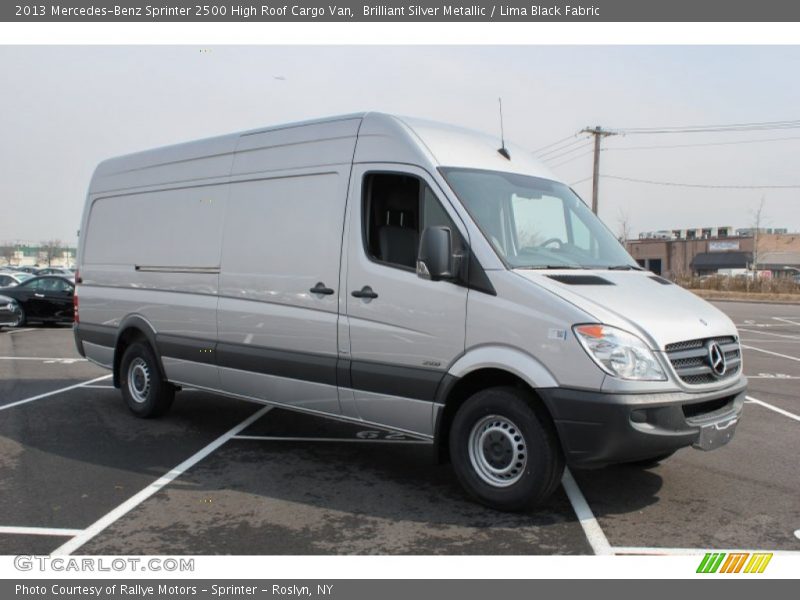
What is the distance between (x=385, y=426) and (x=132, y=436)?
2.95 meters

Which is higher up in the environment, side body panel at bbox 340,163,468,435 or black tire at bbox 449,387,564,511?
side body panel at bbox 340,163,468,435

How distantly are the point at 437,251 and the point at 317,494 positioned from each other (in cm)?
200

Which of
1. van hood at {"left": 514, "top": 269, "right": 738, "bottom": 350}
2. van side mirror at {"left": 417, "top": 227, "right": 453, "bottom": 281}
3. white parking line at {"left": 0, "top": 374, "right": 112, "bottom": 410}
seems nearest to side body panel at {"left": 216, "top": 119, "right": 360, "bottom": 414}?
van side mirror at {"left": 417, "top": 227, "right": 453, "bottom": 281}

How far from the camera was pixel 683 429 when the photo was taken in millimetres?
4492

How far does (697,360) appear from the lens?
4648mm

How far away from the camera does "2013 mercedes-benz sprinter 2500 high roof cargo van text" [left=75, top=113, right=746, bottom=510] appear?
4.43 metres

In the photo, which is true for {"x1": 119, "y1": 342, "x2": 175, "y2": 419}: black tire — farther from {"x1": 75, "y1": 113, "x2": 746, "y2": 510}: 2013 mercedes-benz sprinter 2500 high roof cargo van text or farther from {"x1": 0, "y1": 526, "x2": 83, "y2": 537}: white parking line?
{"x1": 0, "y1": 526, "x2": 83, "y2": 537}: white parking line

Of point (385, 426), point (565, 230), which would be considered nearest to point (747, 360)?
point (565, 230)

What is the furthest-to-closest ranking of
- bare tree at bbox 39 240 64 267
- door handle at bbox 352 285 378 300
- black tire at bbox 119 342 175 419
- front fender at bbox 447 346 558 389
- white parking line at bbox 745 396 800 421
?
bare tree at bbox 39 240 64 267 < white parking line at bbox 745 396 800 421 < black tire at bbox 119 342 175 419 < door handle at bbox 352 285 378 300 < front fender at bbox 447 346 558 389

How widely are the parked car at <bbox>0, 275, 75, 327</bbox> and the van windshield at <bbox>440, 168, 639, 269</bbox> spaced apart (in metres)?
15.8

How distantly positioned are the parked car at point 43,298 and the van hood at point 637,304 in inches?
653

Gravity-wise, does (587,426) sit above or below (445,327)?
below

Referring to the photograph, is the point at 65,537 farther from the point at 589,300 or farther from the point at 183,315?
the point at 589,300

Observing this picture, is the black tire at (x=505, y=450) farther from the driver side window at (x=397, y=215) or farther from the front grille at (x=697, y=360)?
the driver side window at (x=397, y=215)
